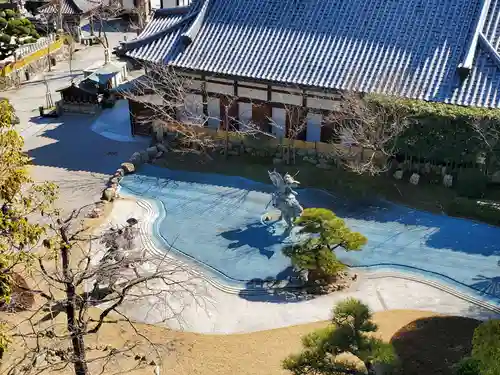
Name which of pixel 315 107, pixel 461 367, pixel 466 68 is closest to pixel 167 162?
pixel 315 107

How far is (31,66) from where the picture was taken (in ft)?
125

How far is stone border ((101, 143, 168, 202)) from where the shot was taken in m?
23.2

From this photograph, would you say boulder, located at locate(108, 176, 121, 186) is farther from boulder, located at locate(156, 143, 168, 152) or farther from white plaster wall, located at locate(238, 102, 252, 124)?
white plaster wall, located at locate(238, 102, 252, 124)

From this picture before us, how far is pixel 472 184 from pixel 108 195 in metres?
13.6

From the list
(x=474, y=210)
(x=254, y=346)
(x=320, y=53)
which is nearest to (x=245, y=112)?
(x=320, y=53)

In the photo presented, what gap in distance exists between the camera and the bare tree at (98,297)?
39.8 feet

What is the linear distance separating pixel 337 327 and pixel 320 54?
1437 cm

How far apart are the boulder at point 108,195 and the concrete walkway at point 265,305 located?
5686 mm

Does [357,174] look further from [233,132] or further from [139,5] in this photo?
[139,5]

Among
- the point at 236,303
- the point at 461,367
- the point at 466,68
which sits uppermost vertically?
the point at 466,68

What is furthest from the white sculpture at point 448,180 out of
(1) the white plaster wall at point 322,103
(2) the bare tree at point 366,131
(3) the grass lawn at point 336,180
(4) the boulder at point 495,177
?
(1) the white plaster wall at point 322,103

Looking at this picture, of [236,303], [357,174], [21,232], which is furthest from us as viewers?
[357,174]

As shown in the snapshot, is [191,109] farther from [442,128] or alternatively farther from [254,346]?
[254,346]

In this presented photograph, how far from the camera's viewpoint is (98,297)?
17141 millimetres
